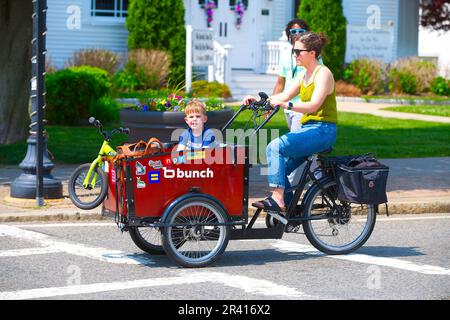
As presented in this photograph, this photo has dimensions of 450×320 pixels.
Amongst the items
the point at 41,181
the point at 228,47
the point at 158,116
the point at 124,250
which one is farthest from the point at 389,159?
the point at 228,47

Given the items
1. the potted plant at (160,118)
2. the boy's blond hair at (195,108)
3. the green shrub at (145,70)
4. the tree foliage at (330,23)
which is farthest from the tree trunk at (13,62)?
the tree foliage at (330,23)

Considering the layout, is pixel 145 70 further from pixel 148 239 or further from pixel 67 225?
pixel 148 239

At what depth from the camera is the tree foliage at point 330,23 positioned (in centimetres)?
2872

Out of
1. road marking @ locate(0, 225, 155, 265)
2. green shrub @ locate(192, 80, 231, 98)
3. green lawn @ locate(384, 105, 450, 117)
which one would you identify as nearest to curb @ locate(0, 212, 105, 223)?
road marking @ locate(0, 225, 155, 265)

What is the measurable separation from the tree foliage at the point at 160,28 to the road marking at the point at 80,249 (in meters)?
16.7

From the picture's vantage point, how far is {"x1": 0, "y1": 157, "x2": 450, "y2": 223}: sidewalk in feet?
35.2

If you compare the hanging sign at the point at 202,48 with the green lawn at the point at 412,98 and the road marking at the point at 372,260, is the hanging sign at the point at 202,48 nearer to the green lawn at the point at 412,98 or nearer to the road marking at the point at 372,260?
the green lawn at the point at 412,98

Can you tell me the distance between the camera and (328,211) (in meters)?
8.91

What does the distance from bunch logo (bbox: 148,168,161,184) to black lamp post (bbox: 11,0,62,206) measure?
317 cm

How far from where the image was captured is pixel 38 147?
11.2 metres

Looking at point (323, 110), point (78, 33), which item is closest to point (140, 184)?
point (323, 110)

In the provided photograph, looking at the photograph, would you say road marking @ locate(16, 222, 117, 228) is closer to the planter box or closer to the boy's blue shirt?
the planter box

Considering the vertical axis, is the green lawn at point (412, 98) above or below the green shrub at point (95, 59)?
below

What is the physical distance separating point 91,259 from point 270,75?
20036 mm
